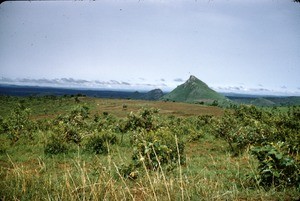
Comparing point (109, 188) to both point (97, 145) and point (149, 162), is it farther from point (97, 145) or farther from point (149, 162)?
point (97, 145)

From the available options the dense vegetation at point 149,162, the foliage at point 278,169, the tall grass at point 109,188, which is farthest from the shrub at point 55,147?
the foliage at point 278,169

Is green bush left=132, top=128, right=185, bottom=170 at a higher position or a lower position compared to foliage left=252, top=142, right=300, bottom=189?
lower

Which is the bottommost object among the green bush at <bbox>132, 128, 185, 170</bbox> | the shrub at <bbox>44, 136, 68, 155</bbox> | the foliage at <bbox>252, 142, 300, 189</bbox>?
the shrub at <bbox>44, 136, 68, 155</bbox>

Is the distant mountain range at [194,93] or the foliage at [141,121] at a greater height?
the distant mountain range at [194,93]

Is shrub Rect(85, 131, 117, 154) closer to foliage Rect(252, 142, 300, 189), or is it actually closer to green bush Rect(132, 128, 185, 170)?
green bush Rect(132, 128, 185, 170)

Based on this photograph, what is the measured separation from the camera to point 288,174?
6621 mm

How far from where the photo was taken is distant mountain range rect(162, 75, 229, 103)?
157000 mm

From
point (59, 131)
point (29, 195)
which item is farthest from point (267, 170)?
point (59, 131)

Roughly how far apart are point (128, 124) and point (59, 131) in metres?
6.15

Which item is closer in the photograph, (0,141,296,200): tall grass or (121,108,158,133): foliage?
(0,141,296,200): tall grass

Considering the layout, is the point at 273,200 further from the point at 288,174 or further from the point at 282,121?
the point at 282,121

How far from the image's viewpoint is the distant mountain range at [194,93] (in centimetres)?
15700

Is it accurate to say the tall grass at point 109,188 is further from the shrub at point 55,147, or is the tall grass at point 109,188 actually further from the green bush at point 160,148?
the shrub at point 55,147

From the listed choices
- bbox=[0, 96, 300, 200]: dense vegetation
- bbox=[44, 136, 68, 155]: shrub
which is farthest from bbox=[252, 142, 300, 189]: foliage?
bbox=[44, 136, 68, 155]: shrub
